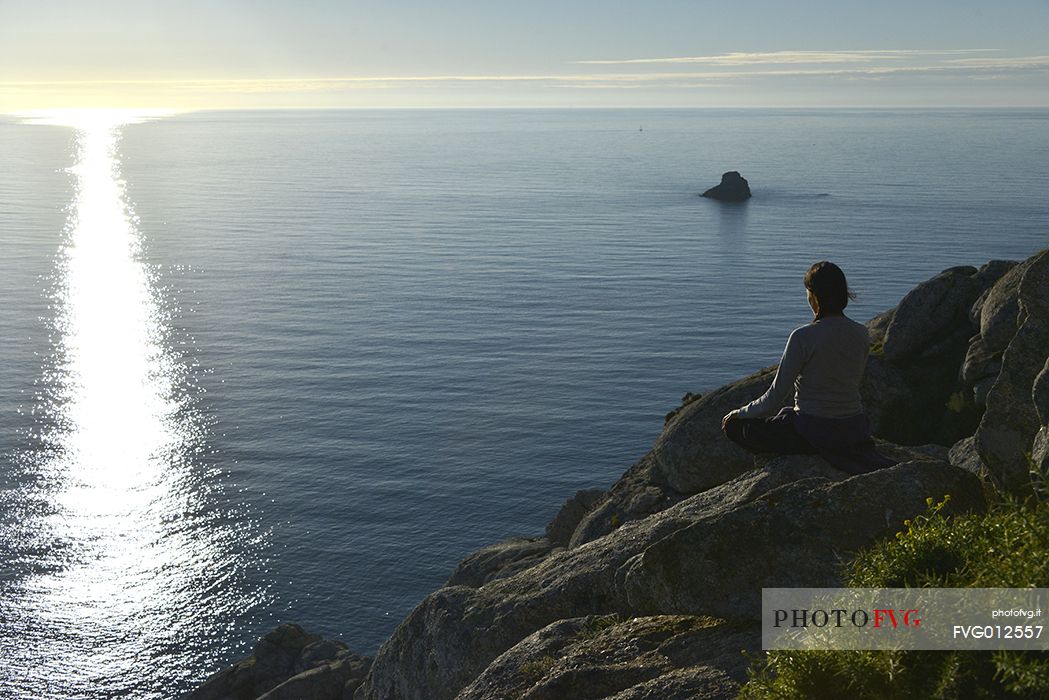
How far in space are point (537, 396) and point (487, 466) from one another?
14331 mm

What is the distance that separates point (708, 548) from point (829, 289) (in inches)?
145

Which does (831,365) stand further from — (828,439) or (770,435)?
(770,435)

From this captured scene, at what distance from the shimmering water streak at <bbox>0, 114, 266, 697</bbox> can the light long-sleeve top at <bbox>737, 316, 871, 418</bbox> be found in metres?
47.2

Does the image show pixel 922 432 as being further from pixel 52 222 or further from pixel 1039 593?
pixel 52 222

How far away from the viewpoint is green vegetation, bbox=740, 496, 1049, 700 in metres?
7.23

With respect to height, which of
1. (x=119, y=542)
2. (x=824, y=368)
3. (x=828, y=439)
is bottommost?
(x=119, y=542)

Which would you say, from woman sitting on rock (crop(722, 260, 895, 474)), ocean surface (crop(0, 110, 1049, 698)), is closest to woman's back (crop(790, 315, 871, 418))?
woman sitting on rock (crop(722, 260, 895, 474))

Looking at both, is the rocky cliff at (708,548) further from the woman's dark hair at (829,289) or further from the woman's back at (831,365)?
the woman's dark hair at (829,289)

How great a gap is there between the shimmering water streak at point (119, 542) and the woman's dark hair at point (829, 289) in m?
48.1

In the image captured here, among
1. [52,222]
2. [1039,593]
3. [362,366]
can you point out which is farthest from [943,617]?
[52,222]

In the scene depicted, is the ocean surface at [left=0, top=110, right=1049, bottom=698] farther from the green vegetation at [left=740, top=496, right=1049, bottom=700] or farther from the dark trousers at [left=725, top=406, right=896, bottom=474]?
the green vegetation at [left=740, top=496, right=1049, bottom=700]

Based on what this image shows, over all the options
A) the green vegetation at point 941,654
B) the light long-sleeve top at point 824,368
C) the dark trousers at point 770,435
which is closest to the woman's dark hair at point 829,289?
the light long-sleeve top at point 824,368

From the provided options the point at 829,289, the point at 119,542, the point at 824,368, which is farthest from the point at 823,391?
the point at 119,542

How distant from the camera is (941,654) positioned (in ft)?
25.2
